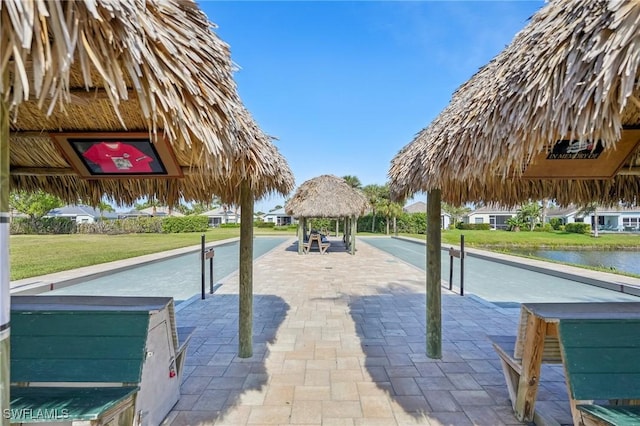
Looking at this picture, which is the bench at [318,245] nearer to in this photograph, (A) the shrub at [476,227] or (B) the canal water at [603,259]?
(B) the canal water at [603,259]

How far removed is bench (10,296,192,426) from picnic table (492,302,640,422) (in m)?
2.89

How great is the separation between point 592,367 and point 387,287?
542 cm

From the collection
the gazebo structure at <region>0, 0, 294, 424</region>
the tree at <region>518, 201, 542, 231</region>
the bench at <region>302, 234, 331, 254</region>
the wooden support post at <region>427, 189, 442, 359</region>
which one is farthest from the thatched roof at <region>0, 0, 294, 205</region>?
the tree at <region>518, 201, 542, 231</region>

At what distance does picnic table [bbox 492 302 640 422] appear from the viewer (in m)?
2.23

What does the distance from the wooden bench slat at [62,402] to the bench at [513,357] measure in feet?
9.52

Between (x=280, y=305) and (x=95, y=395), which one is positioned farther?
(x=280, y=305)

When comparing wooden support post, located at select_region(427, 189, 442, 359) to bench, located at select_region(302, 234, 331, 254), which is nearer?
wooden support post, located at select_region(427, 189, 442, 359)

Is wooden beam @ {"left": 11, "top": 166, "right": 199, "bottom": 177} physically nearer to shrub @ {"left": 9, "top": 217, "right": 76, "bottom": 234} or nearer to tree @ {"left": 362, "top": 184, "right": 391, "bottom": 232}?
tree @ {"left": 362, "top": 184, "right": 391, "bottom": 232}

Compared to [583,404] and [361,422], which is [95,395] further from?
[583,404]

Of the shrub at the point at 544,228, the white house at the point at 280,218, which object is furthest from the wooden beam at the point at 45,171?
the white house at the point at 280,218

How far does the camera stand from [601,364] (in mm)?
1981

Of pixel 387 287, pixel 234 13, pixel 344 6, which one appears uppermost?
pixel 344 6

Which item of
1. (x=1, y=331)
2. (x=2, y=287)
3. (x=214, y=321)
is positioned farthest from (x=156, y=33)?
(x=214, y=321)

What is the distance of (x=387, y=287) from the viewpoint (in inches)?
288
